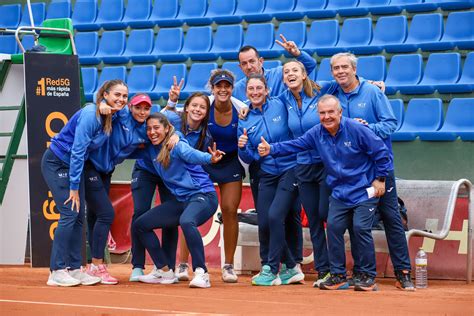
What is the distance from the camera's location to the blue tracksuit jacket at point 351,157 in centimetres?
817

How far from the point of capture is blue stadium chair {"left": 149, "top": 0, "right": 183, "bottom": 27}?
51.6 ft

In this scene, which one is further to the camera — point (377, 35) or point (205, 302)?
point (377, 35)

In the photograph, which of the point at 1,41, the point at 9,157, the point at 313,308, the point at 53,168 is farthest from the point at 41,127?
the point at 1,41

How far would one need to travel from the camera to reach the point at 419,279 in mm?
8750

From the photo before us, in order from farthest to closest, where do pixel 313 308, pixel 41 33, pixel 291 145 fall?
pixel 41 33
pixel 291 145
pixel 313 308

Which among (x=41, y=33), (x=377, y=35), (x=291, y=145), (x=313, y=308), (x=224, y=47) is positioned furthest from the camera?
(x=224, y=47)

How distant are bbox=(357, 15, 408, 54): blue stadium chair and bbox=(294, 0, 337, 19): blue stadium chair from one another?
0.90 meters

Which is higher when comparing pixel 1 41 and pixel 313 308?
pixel 1 41

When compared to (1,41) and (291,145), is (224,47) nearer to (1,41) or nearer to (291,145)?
(1,41)

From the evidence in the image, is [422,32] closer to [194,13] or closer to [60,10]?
[194,13]

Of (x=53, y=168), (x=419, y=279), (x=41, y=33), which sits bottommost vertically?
(x=419, y=279)

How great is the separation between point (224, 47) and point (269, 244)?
20.8 feet

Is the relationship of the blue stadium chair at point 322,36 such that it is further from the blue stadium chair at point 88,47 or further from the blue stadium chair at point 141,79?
the blue stadium chair at point 88,47

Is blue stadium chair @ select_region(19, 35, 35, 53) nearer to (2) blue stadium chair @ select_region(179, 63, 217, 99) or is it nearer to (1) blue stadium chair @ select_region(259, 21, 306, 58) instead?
(2) blue stadium chair @ select_region(179, 63, 217, 99)
